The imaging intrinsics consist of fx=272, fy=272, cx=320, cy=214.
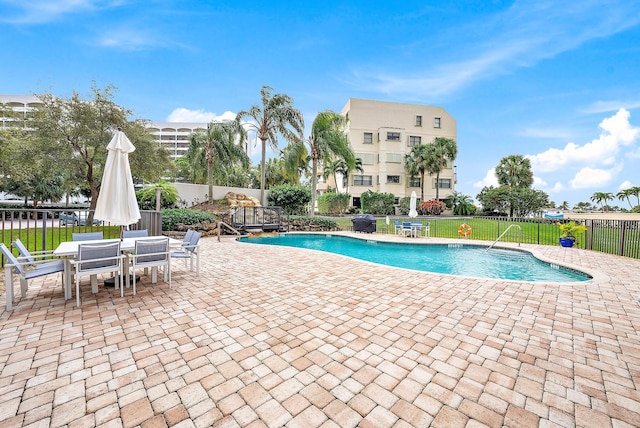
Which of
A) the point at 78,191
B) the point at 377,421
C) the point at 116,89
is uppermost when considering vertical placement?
the point at 116,89

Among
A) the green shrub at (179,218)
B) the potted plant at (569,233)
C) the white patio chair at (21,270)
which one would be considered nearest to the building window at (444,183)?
the potted plant at (569,233)

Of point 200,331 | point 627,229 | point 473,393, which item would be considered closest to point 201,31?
point 200,331

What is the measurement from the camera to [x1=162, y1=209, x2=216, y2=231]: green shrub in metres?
12.7

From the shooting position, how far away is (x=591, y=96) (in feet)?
55.2

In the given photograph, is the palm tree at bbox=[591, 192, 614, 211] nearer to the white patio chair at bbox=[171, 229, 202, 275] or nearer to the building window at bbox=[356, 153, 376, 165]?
the building window at bbox=[356, 153, 376, 165]

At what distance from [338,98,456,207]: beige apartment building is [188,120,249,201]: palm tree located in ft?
55.1

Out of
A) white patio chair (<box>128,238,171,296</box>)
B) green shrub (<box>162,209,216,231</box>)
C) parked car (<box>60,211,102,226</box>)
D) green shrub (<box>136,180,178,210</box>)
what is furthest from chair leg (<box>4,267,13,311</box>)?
green shrub (<box>136,180,178,210</box>)

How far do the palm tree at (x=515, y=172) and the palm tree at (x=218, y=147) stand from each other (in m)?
31.4

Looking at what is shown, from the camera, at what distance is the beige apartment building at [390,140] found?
1310 inches

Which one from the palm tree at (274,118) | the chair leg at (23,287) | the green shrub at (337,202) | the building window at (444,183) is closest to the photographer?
the chair leg at (23,287)

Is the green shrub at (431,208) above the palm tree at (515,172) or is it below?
below

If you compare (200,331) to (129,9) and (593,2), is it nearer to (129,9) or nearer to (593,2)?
(129,9)

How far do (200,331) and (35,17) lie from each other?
15.1 metres

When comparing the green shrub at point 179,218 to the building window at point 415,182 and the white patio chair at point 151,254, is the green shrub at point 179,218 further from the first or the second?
the building window at point 415,182
